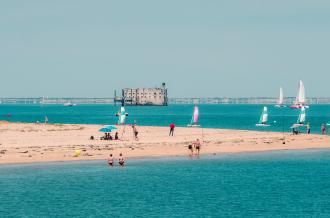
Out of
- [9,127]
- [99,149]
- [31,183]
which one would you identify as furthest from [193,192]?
[9,127]

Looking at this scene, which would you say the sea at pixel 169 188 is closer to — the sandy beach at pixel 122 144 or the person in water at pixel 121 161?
the person in water at pixel 121 161

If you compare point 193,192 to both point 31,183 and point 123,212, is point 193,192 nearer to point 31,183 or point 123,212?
point 123,212

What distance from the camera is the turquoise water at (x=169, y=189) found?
41.4 metres

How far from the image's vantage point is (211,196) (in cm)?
4659

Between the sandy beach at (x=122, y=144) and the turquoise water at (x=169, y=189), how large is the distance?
5.95m

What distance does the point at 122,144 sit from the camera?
82.9 metres

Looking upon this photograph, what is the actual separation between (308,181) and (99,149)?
2929cm

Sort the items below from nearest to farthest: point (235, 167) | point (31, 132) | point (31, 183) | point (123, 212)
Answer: point (123, 212) < point (31, 183) < point (235, 167) < point (31, 132)

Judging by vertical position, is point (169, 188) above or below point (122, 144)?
below

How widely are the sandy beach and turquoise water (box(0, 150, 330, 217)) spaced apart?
234 inches

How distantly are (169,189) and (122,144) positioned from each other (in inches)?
1332

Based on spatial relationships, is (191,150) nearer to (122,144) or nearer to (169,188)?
(122,144)

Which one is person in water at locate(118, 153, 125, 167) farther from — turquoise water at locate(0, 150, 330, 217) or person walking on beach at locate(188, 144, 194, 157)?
person walking on beach at locate(188, 144, 194, 157)

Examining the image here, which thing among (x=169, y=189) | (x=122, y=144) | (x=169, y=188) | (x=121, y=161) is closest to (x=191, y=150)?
(x=121, y=161)
